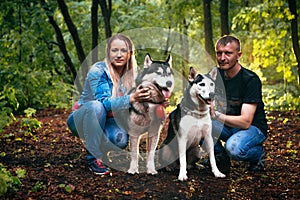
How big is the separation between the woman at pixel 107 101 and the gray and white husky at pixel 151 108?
16 cm

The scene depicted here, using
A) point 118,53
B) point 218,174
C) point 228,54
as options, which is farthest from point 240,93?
point 118,53

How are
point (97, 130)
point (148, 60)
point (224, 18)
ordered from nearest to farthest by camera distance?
point (148, 60) → point (97, 130) → point (224, 18)

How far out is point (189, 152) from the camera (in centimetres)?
384

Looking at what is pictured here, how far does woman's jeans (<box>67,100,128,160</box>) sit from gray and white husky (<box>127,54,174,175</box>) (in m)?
0.27

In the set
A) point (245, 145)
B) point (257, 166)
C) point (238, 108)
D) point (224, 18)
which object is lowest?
point (257, 166)

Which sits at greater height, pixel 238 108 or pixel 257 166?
pixel 238 108

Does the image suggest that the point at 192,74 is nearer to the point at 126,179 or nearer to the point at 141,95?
the point at 141,95

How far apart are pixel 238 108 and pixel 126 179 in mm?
1382

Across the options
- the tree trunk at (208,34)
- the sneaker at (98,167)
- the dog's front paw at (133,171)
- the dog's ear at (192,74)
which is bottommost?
the dog's front paw at (133,171)

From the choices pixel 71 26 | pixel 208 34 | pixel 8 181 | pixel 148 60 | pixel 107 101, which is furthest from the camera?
pixel 71 26


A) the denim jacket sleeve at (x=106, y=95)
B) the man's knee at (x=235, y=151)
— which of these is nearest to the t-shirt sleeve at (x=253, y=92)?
the man's knee at (x=235, y=151)

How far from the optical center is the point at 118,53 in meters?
3.67

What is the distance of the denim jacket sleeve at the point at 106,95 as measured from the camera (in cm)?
353

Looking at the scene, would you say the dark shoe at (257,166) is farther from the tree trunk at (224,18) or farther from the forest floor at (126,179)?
the tree trunk at (224,18)
